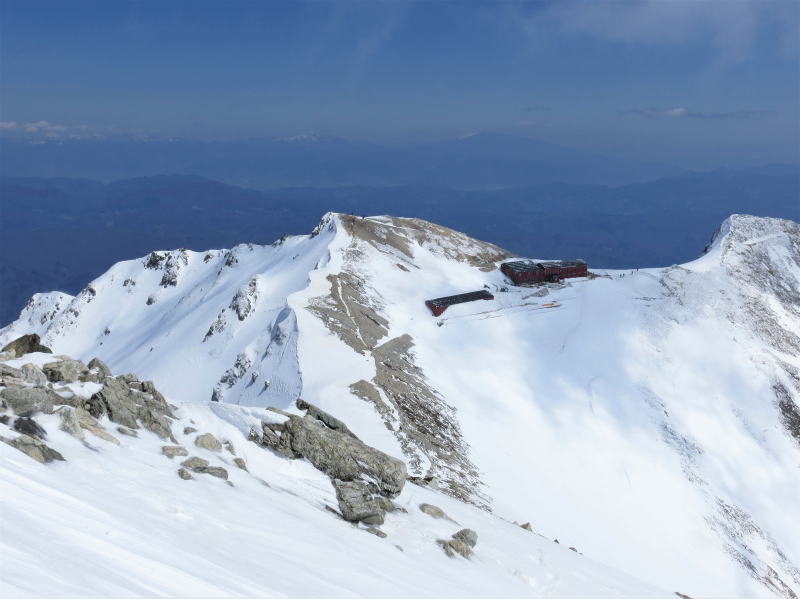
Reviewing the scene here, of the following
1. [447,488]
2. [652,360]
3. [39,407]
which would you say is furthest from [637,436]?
[39,407]

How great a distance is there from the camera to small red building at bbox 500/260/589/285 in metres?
96.9

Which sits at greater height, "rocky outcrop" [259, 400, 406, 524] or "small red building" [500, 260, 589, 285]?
"small red building" [500, 260, 589, 285]

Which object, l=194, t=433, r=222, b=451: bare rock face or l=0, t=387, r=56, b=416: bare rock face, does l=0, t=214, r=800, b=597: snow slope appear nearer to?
l=194, t=433, r=222, b=451: bare rock face

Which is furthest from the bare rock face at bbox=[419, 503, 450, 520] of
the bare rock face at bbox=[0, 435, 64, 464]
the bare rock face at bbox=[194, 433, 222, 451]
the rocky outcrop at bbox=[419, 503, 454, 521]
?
the bare rock face at bbox=[0, 435, 64, 464]

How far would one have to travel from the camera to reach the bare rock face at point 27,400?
738 inches

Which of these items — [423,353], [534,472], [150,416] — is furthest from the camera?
[423,353]

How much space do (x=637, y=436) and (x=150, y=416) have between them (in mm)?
56004

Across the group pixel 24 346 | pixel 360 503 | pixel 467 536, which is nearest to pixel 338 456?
pixel 360 503

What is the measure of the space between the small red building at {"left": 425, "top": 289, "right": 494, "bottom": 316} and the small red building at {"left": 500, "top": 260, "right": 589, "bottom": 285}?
935 centimetres

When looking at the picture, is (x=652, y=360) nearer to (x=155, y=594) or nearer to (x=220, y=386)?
(x=220, y=386)

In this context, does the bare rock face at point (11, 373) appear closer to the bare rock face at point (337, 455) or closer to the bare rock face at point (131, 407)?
the bare rock face at point (131, 407)

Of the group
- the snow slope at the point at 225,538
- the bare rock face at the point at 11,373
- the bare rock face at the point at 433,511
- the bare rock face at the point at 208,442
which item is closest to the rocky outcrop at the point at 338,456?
the snow slope at the point at 225,538

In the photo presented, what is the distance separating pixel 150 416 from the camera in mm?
22812

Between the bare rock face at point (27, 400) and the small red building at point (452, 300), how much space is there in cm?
6523
